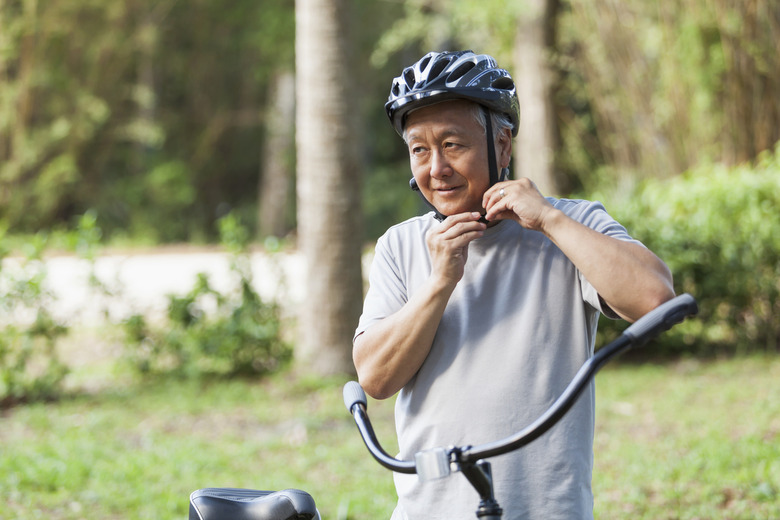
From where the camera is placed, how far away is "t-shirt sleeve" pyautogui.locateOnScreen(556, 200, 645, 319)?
6.43ft

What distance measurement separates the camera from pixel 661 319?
1.68m

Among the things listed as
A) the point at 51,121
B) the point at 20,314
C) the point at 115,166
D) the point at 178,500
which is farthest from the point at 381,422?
the point at 115,166

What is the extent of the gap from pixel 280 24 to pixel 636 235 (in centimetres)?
1582

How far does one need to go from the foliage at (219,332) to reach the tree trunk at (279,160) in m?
15.7

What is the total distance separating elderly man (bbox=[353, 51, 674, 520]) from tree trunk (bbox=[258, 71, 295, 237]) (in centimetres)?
2189

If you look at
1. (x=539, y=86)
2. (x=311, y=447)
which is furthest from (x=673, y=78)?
(x=311, y=447)

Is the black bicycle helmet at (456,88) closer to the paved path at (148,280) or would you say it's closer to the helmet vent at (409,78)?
the helmet vent at (409,78)

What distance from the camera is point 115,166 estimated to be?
24.3m

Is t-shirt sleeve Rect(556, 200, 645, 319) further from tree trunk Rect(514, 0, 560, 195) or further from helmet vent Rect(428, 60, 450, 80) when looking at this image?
tree trunk Rect(514, 0, 560, 195)

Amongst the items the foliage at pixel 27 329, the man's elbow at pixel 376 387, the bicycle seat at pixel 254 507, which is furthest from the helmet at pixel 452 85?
the foliage at pixel 27 329

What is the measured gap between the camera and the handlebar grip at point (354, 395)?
1.94 m

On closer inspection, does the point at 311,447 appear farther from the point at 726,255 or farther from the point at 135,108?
the point at 135,108

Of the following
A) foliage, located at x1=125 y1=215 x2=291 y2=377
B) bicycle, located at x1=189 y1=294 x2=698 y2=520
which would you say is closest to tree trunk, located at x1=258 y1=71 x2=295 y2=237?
foliage, located at x1=125 y1=215 x2=291 y2=377

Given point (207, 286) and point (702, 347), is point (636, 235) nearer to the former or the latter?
point (702, 347)
